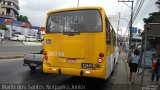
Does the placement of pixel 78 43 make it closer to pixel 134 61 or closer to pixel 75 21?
pixel 75 21

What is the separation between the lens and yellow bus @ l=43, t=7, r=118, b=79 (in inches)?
439

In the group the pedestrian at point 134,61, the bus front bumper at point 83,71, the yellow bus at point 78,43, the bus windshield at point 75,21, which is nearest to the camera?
the bus front bumper at point 83,71

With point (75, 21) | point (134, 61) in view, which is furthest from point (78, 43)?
point (134, 61)

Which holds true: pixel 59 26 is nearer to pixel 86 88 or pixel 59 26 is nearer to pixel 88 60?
pixel 88 60

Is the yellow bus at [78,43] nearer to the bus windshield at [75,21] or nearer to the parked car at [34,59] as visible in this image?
the bus windshield at [75,21]

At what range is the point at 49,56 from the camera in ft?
39.0

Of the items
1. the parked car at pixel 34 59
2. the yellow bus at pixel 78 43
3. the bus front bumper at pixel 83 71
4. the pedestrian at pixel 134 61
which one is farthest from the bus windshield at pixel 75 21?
the parked car at pixel 34 59

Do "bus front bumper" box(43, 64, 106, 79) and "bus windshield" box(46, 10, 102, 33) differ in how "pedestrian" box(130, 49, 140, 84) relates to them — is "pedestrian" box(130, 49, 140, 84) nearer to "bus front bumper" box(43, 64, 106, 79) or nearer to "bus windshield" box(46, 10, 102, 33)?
"bus front bumper" box(43, 64, 106, 79)

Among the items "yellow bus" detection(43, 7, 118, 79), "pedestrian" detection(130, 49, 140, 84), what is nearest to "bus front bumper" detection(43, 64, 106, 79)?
"yellow bus" detection(43, 7, 118, 79)

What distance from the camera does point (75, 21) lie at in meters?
11.6

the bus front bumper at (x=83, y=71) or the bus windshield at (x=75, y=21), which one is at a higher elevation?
the bus windshield at (x=75, y=21)

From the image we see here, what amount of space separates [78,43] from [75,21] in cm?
85

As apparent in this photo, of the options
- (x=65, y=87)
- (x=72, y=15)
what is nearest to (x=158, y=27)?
(x=72, y=15)

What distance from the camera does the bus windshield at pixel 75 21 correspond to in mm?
11297
